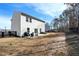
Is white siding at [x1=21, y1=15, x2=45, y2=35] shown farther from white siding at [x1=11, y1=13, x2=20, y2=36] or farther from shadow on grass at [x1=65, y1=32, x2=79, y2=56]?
shadow on grass at [x1=65, y1=32, x2=79, y2=56]

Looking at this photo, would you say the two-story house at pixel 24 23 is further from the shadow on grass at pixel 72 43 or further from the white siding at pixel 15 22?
the shadow on grass at pixel 72 43

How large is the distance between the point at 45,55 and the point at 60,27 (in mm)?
419

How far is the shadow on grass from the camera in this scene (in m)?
2.87

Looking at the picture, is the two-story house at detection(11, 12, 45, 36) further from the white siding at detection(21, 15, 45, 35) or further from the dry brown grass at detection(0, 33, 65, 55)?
the dry brown grass at detection(0, 33, 65, 55)

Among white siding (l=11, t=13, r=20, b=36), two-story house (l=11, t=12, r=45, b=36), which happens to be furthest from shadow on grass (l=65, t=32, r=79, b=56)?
white siding (l=11, t=13, r=20, b=36)

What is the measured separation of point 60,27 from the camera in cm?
296

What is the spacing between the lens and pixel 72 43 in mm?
2896

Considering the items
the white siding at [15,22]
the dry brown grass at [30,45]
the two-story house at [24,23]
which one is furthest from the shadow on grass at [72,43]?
the white siding at [15,22]

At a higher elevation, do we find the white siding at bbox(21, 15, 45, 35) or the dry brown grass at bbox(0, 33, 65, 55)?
the white siding at bbox(21, 15, 45, 35)

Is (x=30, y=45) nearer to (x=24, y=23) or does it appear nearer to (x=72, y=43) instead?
(x=24, y=23)

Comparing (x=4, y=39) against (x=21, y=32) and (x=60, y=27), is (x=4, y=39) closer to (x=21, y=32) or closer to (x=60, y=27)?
(x=21, y=32)

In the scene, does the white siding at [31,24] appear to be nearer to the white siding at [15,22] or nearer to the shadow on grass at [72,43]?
the white siding at [15,22]

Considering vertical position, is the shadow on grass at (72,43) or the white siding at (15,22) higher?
the white siding at (15,22)

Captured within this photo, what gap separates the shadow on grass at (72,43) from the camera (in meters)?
2.87
